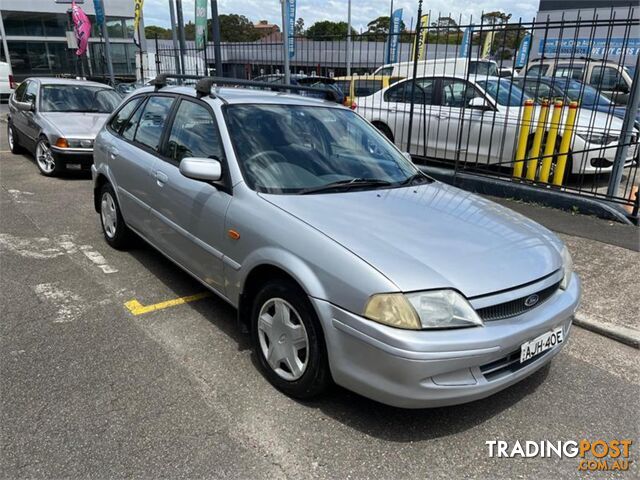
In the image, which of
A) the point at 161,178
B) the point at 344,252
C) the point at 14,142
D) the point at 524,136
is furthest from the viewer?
the point at 14,142

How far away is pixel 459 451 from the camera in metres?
2.50

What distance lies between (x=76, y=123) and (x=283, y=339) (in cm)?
753

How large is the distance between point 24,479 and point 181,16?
50.6 ft

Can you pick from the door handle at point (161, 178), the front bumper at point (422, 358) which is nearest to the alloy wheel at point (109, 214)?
the door handle at point (161, 178)

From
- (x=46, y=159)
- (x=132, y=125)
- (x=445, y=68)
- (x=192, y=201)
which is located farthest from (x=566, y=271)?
(x=46, y=159)

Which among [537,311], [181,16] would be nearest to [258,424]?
[537,311]

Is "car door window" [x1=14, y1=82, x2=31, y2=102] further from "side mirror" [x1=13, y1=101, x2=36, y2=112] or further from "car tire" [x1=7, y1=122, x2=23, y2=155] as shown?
"car tire" [x1=7, y1=122, x2=23, y2=155]

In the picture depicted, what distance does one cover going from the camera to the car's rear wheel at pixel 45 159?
8329 mm

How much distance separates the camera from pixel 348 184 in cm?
335

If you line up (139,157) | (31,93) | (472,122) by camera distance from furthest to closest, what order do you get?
(31,93) → (472,122) → (139,157)

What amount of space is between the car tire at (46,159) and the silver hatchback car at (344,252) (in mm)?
5036

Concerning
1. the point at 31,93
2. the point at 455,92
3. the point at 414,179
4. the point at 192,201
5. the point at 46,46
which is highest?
the point at 46,46

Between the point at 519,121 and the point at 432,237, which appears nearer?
the point at 432,237

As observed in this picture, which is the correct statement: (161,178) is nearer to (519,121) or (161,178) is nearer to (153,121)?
(153,121)
